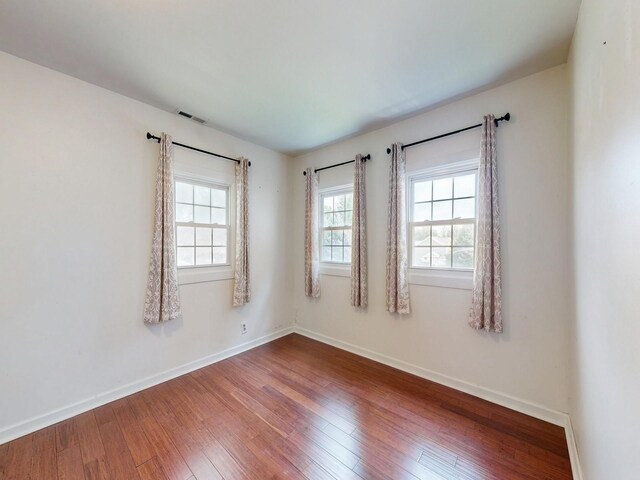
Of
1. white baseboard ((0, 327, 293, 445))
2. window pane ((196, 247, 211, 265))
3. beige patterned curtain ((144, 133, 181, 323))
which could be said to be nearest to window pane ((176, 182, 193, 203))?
beige patterned curtain ((144, 133, 181, 323))

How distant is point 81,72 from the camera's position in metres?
1.98

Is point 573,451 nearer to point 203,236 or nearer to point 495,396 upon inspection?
point 495,396

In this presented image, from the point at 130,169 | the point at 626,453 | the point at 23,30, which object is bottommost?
the point at 626,453

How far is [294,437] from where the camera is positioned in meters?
1.79

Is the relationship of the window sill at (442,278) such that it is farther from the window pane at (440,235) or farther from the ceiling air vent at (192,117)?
the ceiling air vent at (192,117)

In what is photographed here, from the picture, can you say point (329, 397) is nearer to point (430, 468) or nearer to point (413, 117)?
point (430, 468)

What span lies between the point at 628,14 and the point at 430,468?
2.27m

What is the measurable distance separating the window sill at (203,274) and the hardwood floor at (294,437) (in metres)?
1.02

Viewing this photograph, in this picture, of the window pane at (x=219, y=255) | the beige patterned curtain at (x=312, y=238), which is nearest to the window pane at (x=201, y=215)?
the window pane at (x=219, y=255)

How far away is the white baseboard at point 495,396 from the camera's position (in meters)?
1.66

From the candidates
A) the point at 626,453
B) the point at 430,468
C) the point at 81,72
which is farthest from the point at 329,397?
the point at 81,72

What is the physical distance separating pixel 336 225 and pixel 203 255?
5.70ft

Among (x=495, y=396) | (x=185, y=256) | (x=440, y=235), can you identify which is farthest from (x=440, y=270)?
(x=185, y=256)

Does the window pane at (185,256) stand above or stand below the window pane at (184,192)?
below
